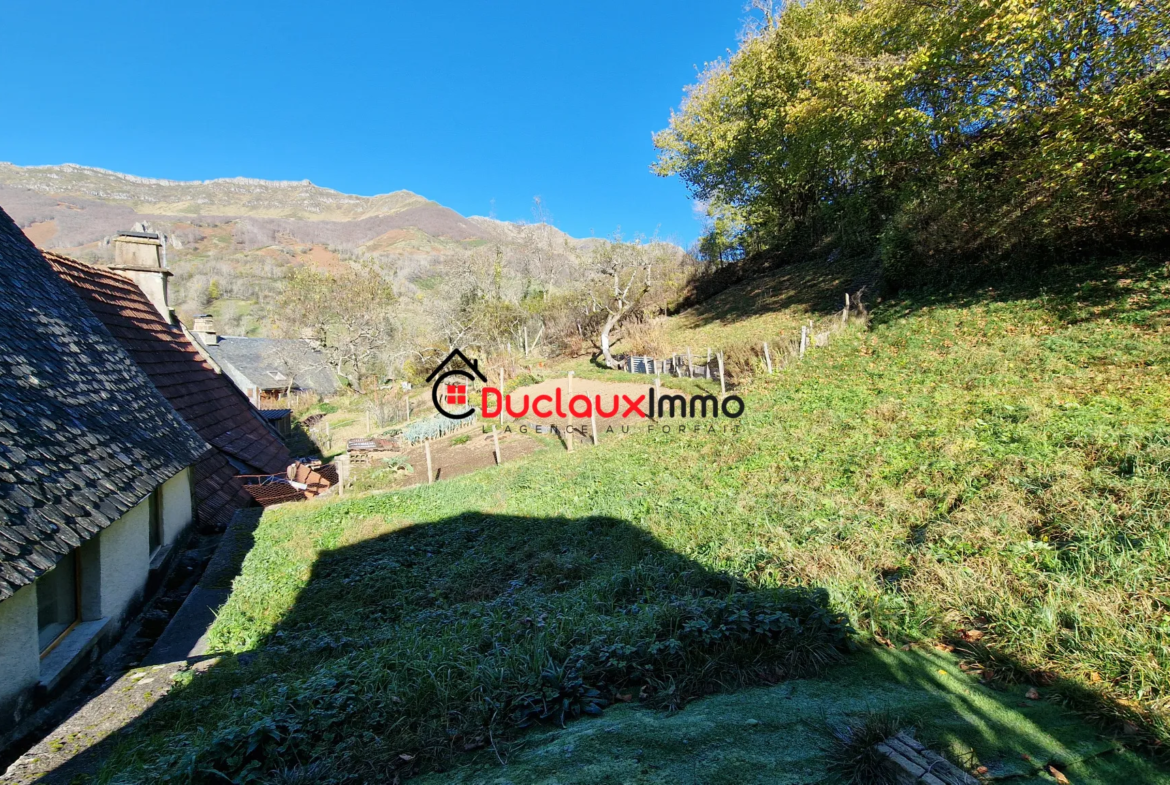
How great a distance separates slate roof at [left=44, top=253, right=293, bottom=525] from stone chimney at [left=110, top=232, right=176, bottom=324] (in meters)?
0.87

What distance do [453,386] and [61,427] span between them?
2042 cm

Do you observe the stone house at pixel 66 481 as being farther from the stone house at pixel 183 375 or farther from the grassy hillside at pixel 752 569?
the stone house at pixel 183 375

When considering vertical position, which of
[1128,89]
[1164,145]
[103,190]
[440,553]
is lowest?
[440,553]

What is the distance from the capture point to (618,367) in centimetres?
2297

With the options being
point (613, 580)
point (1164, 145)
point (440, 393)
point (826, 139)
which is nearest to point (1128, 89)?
point (1164, 145)

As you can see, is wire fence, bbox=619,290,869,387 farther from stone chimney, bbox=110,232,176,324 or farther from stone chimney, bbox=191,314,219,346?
stone chimney, bbox=191,314,219,346

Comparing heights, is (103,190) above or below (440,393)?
above

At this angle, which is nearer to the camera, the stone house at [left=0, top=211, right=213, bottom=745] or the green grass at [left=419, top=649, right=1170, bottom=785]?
the green grass at [left=419, top=649, right=1170, bottom=785]

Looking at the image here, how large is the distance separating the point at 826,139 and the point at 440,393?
63.1 ft

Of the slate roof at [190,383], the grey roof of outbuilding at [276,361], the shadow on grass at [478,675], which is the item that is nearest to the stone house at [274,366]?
the grey roof of outbuilding at [276,361]

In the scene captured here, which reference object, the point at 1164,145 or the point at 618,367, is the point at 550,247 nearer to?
the point at 618,367

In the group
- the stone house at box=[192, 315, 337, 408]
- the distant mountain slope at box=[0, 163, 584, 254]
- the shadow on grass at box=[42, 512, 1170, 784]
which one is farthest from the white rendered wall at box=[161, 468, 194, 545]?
the distant mountain slope at box=[0, 163, 584, 254]

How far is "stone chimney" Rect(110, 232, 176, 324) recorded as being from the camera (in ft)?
38.0

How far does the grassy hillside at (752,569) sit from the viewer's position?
2723 mm
